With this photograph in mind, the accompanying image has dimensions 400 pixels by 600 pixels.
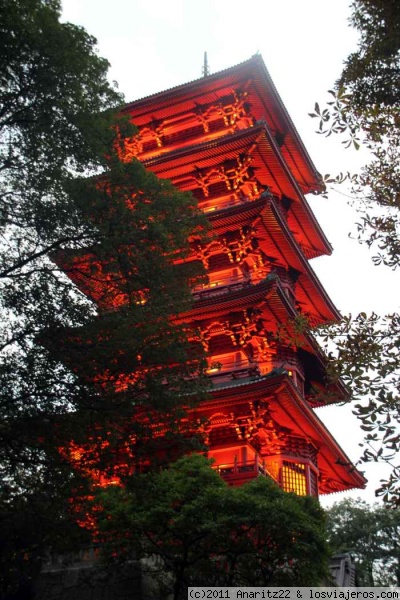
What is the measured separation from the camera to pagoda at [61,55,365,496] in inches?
658

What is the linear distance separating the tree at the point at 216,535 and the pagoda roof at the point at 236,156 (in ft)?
40.7

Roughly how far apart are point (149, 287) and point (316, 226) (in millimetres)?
15445

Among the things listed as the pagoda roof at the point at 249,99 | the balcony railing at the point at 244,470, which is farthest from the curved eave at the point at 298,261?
the balcony railing at the point at 244,470

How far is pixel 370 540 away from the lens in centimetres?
3344

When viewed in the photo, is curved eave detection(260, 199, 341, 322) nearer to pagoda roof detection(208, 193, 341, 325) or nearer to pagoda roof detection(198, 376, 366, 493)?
pagoda roof detection(208, 193, 341, 325)

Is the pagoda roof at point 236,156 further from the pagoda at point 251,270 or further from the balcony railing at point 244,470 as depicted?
the balcony railing at point 244,470

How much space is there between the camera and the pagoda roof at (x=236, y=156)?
2020 centimetres

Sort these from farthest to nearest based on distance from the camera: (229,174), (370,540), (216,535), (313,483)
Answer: (370,540) < (229,174) < (313,483) < (216,535)

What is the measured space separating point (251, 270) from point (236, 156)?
404 centimetres

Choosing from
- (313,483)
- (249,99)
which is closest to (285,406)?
(313,483)

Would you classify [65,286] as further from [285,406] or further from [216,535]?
[285,406]

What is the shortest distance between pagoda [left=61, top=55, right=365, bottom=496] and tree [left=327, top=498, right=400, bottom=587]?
13.3 m

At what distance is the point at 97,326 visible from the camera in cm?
914

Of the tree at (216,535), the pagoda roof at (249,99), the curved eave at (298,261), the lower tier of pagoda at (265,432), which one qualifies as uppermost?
the pagoda roof at (249,99)
